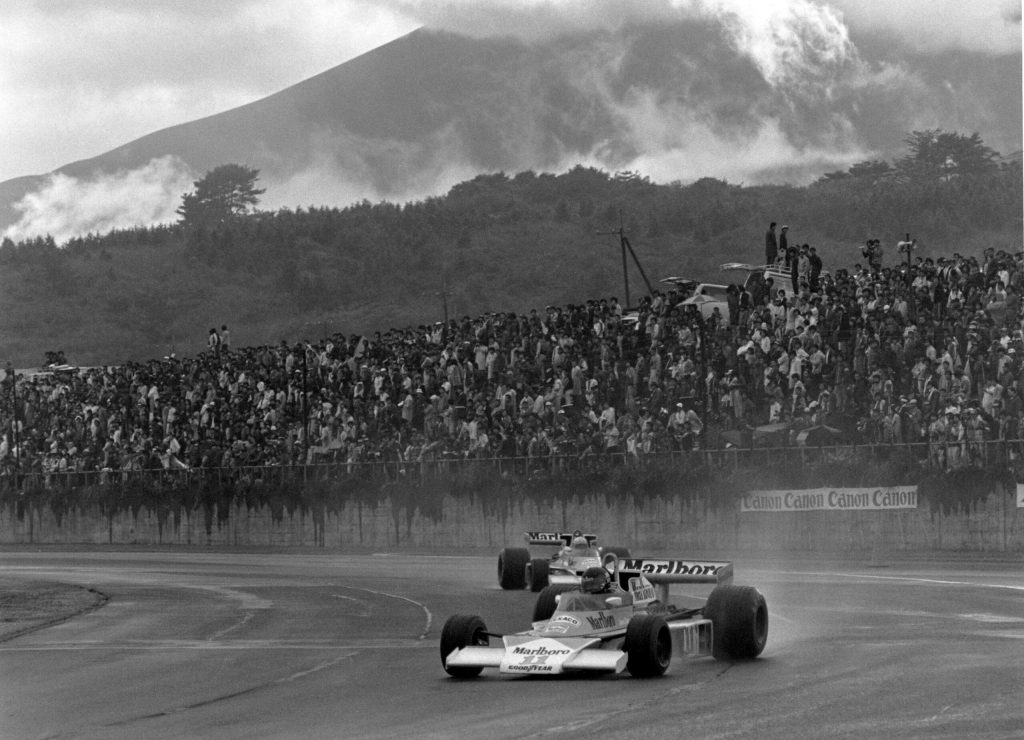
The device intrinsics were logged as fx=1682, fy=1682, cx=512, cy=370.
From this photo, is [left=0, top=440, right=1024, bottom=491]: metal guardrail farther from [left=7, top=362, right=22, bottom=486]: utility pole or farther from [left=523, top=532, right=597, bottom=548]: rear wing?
[left=523, top=532, right=597, bottom=548]: rear wing

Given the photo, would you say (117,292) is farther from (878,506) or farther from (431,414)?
(878,506)

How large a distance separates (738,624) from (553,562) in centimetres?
1019

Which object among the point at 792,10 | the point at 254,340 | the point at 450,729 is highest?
the point at 792,10

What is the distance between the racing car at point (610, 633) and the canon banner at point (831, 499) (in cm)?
1828

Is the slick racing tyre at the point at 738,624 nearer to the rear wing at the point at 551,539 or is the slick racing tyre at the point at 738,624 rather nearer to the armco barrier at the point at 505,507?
the rear wing at the point at 551,539

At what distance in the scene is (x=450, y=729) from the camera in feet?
42.2

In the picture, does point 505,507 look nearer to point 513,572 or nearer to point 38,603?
point 513,572

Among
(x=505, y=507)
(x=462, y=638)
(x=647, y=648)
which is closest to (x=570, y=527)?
(x=505, y=507)

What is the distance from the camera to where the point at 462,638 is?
1650 cm

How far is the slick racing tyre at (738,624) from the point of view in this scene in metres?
16.9

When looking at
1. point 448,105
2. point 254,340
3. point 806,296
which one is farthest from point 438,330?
point 448,105

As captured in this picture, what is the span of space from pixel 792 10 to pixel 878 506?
363 feet

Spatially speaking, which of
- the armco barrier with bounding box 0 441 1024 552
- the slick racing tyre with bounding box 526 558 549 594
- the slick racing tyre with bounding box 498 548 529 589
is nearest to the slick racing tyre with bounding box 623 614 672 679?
the slick racing tyre with bounding box 526 558 549 594

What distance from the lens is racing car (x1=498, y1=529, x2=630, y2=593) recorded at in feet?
85.0
